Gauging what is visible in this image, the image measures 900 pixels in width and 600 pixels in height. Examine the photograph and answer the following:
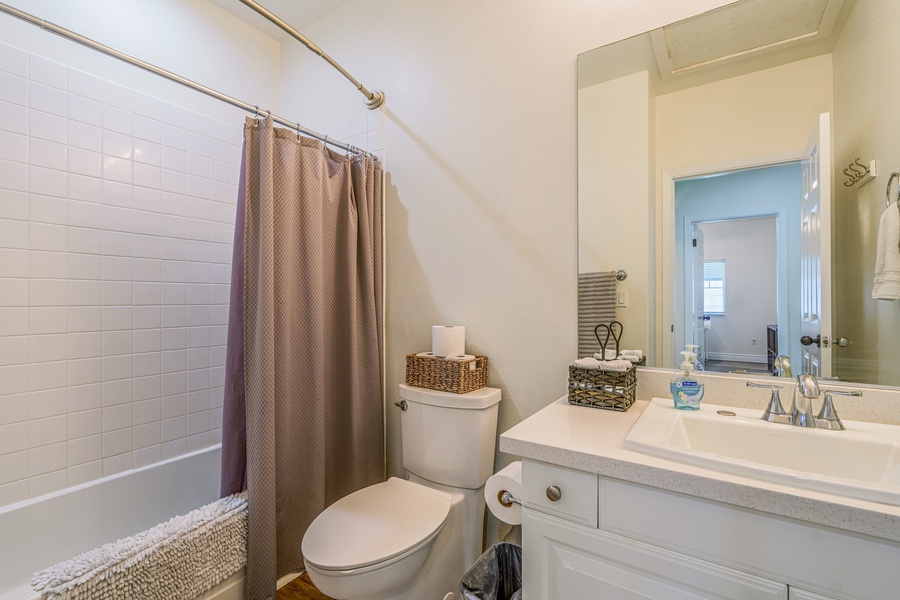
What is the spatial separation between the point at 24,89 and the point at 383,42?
1.45 m

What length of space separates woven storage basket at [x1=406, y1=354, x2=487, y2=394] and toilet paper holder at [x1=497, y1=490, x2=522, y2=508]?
1.23 feet

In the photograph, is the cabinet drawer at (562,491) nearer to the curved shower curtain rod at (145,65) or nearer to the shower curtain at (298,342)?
the shower curtain at (298,342)

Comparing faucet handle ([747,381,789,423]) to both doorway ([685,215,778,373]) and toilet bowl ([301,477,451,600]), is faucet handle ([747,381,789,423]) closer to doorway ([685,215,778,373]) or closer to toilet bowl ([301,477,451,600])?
doorway ([685,215,778,373])

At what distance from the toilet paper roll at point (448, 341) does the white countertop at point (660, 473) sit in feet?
1.65

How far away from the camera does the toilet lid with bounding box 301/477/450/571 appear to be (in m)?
1.13

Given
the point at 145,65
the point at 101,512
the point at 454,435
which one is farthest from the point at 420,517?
the point at 145,65

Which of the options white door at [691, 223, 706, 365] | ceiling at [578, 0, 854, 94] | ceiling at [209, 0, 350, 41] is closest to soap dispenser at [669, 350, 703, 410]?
white door at [691, 223, 706, 365]

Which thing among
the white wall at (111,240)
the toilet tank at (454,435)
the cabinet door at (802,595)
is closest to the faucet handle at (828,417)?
the cabinet door at (802,595)

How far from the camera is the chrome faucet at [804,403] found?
93cm

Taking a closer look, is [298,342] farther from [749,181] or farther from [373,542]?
[749,181]

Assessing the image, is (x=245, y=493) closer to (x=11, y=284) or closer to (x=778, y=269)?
(x=11, y=284)

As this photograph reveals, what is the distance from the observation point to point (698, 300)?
124cm

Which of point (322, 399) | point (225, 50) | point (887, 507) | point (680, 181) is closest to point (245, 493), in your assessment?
point (322, 399)

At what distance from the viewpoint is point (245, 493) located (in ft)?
4.74
